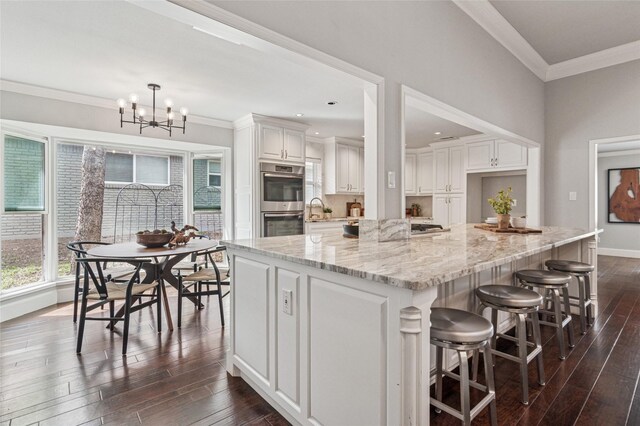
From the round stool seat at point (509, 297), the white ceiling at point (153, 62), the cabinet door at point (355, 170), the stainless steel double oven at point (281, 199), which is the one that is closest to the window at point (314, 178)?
the cabinet door at point (355, 170)

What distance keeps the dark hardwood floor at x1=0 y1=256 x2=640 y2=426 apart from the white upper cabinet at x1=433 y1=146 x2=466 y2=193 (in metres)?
3.65

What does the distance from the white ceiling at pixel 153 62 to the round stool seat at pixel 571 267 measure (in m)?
2.43

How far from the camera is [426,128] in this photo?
5.43 metres

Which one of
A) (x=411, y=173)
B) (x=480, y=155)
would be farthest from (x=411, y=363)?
(x=411, y=173)

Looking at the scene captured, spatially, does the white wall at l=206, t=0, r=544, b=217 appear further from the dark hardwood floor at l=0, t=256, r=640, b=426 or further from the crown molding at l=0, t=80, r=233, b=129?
the crown molding at l=0, t=80, r=233, b=129

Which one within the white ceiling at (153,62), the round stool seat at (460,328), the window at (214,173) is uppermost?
the white ceiling at (153,62)

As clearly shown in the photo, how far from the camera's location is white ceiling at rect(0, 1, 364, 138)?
2.15m

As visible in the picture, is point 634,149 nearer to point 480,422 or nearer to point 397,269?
point 480,422

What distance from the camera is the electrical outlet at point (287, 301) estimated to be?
1605 mm

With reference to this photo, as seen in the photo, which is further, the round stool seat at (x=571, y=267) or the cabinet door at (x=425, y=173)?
the cabinet door at (x=425, y=173)

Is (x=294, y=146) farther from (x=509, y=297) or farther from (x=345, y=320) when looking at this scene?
(x=345, y=320)

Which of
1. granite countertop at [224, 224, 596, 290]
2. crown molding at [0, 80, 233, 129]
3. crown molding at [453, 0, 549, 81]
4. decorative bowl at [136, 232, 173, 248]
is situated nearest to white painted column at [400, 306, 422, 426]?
granite countertop at [224, 224, 596, 290]

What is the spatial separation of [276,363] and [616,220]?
27.8 feet

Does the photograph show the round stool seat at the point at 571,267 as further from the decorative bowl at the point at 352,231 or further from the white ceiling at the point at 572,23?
the white ceiling at the point at 572,23
